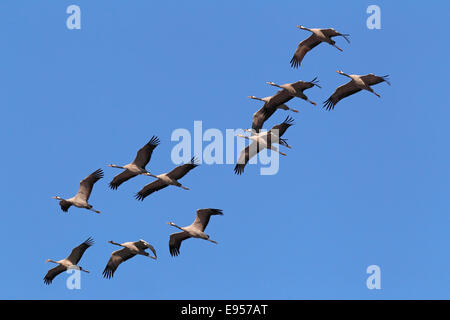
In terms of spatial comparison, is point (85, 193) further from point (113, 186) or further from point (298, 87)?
point (298, 87)

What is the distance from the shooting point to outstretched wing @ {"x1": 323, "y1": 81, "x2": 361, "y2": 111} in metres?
50.6

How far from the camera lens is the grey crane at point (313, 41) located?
164 ft

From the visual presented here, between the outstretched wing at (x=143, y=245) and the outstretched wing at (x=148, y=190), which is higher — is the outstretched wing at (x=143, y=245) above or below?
below

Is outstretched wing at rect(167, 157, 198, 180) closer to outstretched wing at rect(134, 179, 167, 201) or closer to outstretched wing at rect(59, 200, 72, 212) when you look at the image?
outstretched wing at rect(134, 179, 167, 201)

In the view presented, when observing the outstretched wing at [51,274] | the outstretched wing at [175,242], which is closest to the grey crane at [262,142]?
the outstretched wing at [175,242]

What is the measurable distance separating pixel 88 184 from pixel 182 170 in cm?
495

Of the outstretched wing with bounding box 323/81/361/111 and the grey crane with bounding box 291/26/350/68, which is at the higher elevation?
the grey crane with bounding box 291/26/350/68

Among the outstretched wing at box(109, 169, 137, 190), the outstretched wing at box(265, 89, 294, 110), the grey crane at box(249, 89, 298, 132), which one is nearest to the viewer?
the outstretched wing at box(265, 89, 294, 110)

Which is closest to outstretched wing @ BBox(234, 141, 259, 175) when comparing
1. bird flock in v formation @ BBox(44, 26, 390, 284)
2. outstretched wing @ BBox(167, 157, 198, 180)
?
bird flock in v formation @ BBox(44, 26, 390, 284)

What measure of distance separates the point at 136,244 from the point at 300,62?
12.3 meters

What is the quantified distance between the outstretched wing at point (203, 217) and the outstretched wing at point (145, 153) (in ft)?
12.8

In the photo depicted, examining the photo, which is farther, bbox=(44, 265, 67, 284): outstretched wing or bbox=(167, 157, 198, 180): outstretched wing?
bbox=(44, 265, 67, 284): outstretched wing

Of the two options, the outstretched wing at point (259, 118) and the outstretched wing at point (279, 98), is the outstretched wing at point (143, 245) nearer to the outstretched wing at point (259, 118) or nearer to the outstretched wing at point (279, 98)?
the outstretched wing at point (259, 118)
